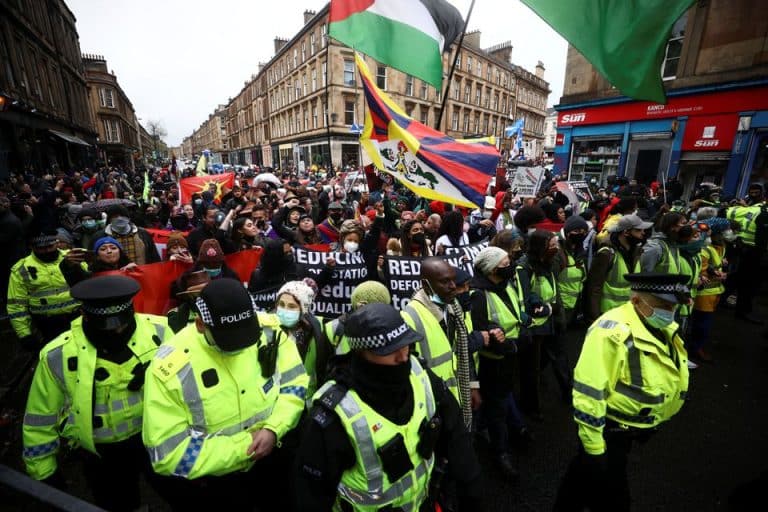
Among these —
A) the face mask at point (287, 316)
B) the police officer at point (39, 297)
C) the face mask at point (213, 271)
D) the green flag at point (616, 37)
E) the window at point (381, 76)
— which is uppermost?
the window at point (381, 76)

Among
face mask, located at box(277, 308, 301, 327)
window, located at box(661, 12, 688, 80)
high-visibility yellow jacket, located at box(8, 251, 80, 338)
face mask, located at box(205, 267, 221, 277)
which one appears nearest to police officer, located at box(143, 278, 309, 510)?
face mask, located at box(277, 308, 301, 327)

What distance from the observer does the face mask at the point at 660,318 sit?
2.15 meters

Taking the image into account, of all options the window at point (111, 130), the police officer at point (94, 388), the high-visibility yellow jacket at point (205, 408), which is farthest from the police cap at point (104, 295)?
the window at point (111, 130)

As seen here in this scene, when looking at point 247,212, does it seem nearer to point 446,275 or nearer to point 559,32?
point 446,275

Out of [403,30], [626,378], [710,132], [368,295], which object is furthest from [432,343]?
[710,132]

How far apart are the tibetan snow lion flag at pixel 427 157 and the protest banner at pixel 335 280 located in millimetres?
1489

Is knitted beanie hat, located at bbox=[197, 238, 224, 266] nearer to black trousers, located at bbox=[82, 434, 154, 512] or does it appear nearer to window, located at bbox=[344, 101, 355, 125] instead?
black trousers, located at bbox=[82, 434, 154, 512]

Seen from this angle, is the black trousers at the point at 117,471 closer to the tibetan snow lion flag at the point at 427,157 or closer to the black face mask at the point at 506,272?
the black face mask at the point at 506,272

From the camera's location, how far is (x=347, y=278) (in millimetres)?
4184

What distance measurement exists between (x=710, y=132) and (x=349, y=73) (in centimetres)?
2623

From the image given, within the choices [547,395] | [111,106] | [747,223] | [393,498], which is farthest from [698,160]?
[111,106]

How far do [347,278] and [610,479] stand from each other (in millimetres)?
2893

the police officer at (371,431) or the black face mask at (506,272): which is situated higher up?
the black face mask at (506,272)

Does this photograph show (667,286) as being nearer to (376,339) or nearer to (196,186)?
(376,339)
